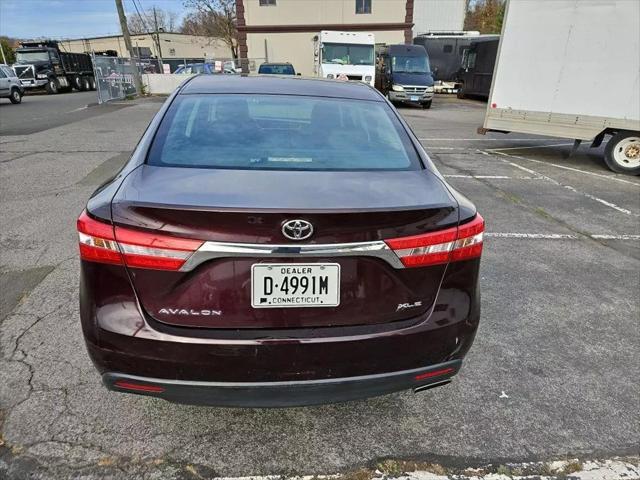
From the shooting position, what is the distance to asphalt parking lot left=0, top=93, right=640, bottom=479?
85.5 inches

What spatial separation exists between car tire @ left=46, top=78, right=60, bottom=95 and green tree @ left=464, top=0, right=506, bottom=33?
38.6 meters

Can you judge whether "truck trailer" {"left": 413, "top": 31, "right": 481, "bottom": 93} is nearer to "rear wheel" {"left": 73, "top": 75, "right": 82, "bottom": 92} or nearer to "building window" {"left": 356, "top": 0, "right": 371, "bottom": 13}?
"building window" {"left": 356, "top": 0, "right": 371, "bottom": 13}

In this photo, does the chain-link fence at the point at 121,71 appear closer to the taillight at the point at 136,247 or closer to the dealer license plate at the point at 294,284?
the taillight at the point at 136,247

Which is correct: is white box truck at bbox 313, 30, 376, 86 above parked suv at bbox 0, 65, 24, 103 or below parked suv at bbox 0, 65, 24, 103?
above

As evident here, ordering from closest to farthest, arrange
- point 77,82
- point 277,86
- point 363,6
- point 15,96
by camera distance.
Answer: point 277,86, point 15,96, point 363,6, point 77,82

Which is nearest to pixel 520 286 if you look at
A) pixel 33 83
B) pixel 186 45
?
pixel 33 83

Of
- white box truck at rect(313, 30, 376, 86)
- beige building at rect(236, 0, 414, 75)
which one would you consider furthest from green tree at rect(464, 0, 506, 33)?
white box truck at rect(313, 30, 376, 86)

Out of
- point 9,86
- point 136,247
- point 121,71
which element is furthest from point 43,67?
point 136,247

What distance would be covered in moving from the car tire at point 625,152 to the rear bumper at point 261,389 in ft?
29.4

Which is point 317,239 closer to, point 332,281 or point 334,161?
point 332,281

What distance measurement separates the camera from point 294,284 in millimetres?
1761

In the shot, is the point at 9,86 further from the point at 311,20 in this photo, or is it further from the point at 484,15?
the point at 484,15

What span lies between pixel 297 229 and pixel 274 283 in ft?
0.77

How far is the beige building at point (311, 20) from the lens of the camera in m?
29.5
